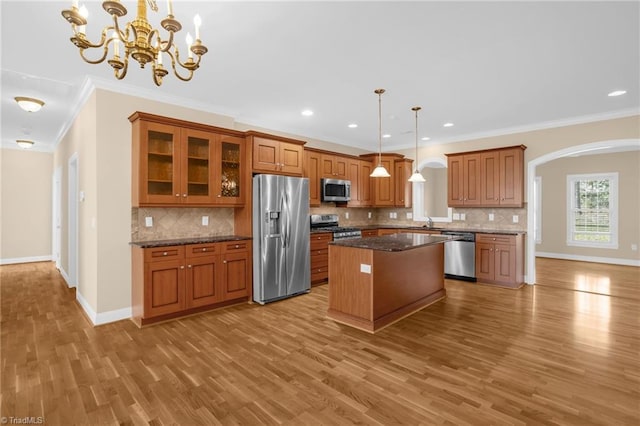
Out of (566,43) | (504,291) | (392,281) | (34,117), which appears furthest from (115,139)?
(504,291)

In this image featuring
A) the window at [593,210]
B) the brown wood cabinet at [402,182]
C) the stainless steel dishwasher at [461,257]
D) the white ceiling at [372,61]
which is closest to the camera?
the white ceiling at [372,61]

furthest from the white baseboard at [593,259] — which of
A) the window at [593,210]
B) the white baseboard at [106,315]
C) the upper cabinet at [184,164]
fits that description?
the white baseboard at [106,315]

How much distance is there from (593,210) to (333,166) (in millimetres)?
6726

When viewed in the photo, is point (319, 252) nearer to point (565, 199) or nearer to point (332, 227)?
point (332, 227)

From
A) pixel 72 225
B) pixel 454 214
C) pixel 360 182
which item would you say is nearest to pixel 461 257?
pixel 454 214

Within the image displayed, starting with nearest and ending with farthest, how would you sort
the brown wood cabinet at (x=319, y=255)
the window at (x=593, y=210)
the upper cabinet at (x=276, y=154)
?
the upper cabinet at (x=276, y=154) < the brown wood cabinet at (x=319, y=255) < the window at (x=593, y=210)

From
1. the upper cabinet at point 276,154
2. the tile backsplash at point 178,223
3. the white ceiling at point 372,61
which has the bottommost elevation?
the tile backsplash at point 178,223

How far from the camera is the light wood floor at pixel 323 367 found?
2.07m

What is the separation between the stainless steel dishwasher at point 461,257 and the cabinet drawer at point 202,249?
4.11 metres

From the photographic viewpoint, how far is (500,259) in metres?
5.36

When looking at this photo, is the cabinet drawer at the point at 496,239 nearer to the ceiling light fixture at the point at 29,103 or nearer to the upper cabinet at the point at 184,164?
the upper cabinet at the point at 184,164

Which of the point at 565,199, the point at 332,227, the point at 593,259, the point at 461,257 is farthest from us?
the point at 565,199

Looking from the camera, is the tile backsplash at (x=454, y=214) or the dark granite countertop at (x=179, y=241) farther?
the tile backsplash at (x=454, y=214)

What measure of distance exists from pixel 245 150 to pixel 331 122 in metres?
1.74
